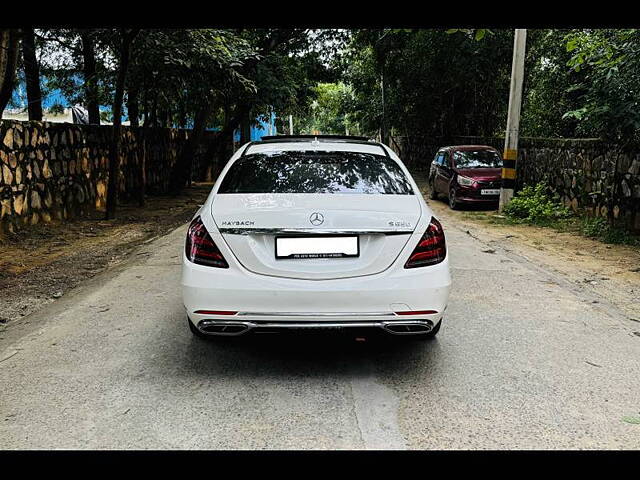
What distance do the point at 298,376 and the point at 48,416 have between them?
1527 mm

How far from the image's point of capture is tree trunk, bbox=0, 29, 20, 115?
734cm

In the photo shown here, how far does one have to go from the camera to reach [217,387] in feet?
12.7

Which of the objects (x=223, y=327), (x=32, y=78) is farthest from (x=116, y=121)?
(x=223, y=327)

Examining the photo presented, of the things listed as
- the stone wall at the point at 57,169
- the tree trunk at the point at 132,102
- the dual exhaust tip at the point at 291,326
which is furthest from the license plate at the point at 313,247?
the tree trunk at the point at 132,102

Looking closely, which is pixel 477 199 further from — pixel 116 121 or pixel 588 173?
pixel 116 121

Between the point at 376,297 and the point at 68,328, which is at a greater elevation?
the point at 376,297

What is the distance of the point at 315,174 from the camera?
4.49 metres

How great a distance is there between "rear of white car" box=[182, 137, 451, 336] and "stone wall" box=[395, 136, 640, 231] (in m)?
7.45

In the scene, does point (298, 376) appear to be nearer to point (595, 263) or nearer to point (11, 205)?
point (595, 263)

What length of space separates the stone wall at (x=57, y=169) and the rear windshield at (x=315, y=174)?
6332 millimetres

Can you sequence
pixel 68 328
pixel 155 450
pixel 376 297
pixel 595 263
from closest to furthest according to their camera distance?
pixel 155 450 < pixel 376 297 < pixel 68 328 < pixel 595 263

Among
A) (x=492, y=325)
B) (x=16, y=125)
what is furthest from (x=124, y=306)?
(x=16, y=125)

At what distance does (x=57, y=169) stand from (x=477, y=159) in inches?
403

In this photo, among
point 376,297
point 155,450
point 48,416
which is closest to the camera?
point 155,450
